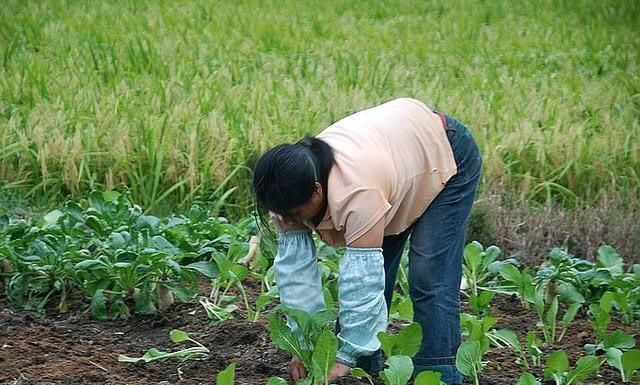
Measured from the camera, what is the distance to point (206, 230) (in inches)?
184

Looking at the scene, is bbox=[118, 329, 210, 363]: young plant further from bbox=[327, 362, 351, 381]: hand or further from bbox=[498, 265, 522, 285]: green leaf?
bbox=[498, 265, 522, 285]: green leaf

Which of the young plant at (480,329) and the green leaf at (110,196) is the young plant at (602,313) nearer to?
the young plant at (480,329)

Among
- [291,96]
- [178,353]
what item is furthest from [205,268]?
[291,96]

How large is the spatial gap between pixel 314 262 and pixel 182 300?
3.17 feet

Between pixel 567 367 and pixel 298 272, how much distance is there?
2.93 ft

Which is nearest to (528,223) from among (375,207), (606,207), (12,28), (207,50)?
(606,207)

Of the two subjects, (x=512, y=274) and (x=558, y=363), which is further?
(x=512, y=274)

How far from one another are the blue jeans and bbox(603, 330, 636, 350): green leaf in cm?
53

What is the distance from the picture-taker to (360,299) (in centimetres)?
318

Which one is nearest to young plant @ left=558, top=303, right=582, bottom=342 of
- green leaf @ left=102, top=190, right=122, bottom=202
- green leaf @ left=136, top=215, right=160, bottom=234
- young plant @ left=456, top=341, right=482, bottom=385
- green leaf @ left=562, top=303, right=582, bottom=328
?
green leaf @ left=562, top=303, right=582, bottom=328

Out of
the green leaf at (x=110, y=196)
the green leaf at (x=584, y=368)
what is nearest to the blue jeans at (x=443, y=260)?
the green leaf at (x=584, y=368)

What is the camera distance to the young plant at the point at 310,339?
10.5 feet

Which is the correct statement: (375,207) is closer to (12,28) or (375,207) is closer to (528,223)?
(528,223)

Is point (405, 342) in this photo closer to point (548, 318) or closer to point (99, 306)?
point (548, 318)
